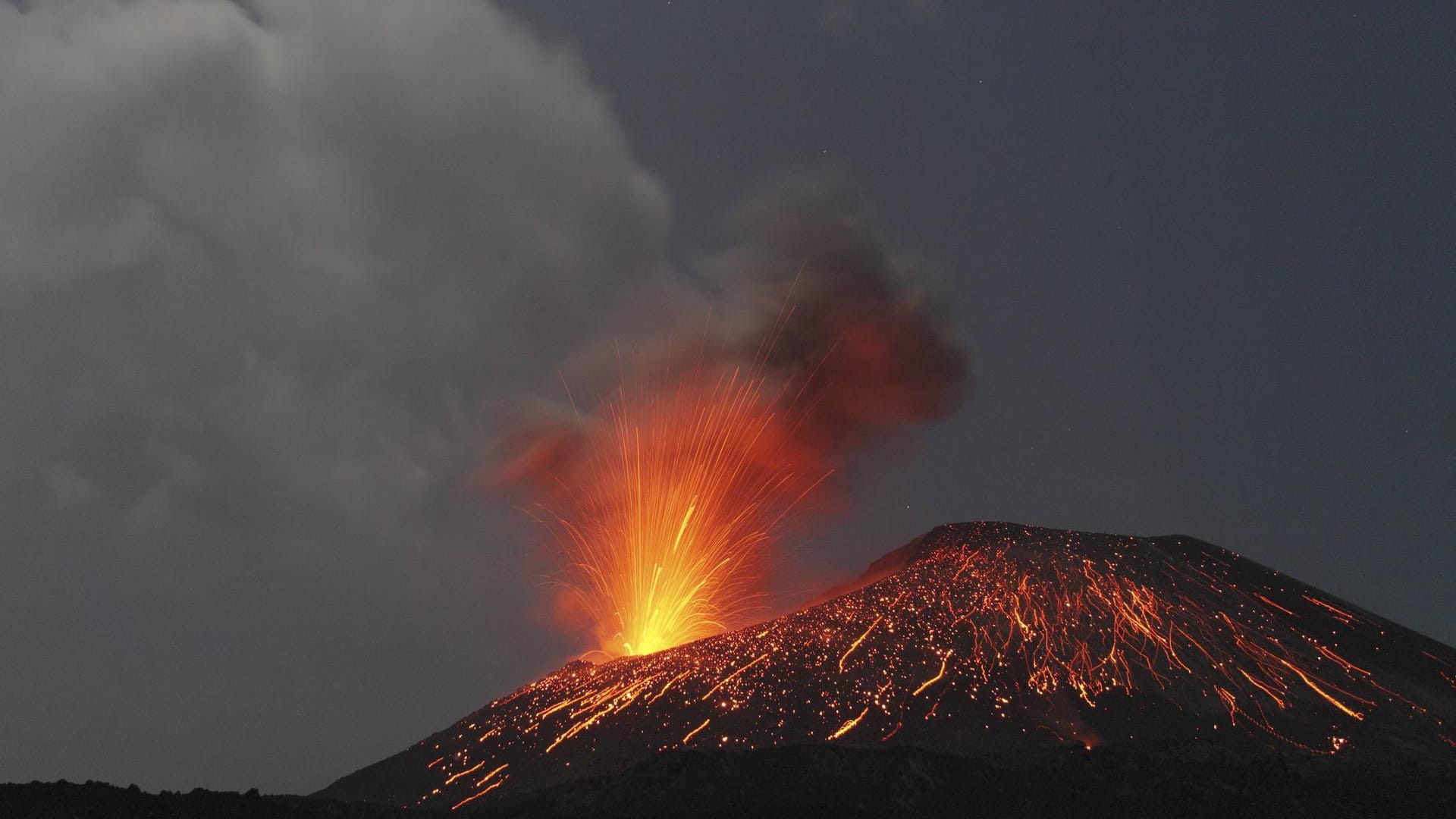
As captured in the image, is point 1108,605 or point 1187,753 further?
point 1108,605

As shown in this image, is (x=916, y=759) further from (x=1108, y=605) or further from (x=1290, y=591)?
(x=1290, y=591)

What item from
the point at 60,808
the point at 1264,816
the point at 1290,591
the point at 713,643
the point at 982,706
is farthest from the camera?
the point at 1290,591

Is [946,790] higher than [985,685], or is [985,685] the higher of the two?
[985,685]

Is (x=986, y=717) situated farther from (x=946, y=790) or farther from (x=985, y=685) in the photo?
(x=946, y=790)

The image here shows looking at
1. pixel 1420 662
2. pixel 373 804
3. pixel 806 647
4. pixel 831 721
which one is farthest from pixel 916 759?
pixel 1420 662

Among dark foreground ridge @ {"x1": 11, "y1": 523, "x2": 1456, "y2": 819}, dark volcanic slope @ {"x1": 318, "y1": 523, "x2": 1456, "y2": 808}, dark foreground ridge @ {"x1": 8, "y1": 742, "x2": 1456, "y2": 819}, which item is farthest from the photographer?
dark volcanic slope @ {"x1": 318, "y1": 523, "x2": 1456, "y2": 808}

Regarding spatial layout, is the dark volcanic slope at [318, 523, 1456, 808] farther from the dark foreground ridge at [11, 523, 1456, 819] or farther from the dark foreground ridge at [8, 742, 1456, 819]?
the dark foreground ridge at [8, 742, 1456, 819]

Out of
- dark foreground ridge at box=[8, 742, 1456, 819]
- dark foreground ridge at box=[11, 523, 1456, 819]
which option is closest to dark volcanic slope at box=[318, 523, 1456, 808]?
dark foreground ridge at box=[11, 523, 1456, 819]

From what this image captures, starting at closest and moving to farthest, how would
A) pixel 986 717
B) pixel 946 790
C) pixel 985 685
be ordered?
pixel 946 790 < pixel 986 717 < pixel 985 685

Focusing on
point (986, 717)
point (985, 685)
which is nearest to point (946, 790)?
point (986, 717)
